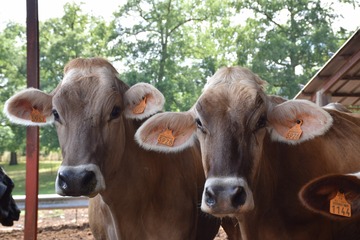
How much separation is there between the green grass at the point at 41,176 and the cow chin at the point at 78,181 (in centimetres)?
1866

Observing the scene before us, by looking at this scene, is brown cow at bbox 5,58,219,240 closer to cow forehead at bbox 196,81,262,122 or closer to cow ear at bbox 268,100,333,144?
cow forehead at bbox 196,81,262,122

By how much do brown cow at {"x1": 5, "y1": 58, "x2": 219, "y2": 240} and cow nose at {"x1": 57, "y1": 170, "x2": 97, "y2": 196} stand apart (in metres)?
0.02

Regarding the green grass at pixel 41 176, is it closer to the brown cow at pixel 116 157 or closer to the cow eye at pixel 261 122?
the brown cow at pixel 116 157

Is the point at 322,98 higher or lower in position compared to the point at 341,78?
lower

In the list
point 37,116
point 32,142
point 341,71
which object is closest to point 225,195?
point 37,116

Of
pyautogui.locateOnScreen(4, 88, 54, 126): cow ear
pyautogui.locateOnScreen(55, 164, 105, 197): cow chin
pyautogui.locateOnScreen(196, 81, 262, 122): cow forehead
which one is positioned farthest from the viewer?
pyautogui.locateOnScreen(4, 88, 54, 126): cow ear

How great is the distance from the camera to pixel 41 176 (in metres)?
27.8

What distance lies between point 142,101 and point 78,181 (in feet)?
3.21

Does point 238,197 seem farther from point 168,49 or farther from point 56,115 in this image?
point 168,49

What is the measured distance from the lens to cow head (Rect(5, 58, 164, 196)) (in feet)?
13.4

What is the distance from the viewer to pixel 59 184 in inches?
159

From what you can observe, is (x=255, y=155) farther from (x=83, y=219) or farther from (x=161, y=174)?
(x=83, y=219)

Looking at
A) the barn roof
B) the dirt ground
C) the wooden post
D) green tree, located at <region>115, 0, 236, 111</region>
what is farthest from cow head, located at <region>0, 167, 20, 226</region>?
green tree, located at <region>115, 0, 236, 111</region>

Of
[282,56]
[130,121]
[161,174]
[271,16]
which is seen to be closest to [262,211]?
[161,174]
